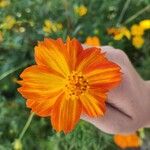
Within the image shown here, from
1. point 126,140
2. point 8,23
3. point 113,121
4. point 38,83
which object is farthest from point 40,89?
point 126,140

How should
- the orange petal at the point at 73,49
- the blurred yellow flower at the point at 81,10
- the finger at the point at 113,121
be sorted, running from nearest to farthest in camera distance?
the orange petal at the point at 73,49
the finger at the point at 113,121
the blurred yellow flower at the point at 81,10

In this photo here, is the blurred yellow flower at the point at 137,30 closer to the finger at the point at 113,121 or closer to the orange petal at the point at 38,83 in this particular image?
the finger at the point at 113,121

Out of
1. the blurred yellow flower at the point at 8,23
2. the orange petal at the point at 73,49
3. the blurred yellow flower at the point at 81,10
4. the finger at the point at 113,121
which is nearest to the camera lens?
the orange petal at the point at 73,49

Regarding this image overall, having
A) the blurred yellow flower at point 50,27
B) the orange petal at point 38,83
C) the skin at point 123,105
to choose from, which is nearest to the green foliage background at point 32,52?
the blurred yellow flower at point 50,27

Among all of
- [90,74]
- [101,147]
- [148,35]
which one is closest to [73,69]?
[90,74]

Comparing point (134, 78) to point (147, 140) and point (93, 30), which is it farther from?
point (147, 140)

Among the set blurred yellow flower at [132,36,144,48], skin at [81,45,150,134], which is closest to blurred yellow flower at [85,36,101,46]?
blurred yellow flower at [132,36,144,48]

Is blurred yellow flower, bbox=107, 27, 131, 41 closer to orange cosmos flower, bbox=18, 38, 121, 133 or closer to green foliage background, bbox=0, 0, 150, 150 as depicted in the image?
green foliage background, bbox=0, 0, 150, 150
